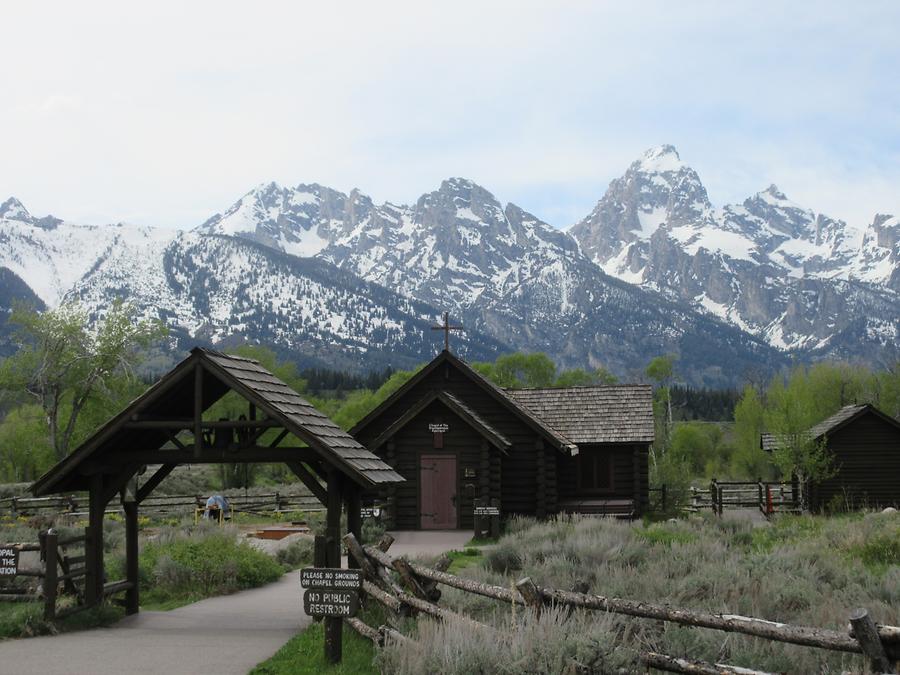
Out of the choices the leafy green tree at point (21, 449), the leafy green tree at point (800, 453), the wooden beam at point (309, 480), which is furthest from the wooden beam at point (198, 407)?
the leafy green tree at point (21, 449)

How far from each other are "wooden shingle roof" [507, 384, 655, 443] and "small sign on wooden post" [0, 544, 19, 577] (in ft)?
72.5

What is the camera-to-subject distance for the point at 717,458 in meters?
90.8

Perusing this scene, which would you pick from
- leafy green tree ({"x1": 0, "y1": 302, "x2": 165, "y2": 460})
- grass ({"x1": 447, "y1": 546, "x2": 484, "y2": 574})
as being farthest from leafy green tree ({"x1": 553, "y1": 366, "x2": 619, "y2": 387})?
grass ({"x1": 447, "y1": 546, "x2": 484, "y2": 574})

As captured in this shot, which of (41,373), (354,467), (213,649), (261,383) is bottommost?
(213,649)

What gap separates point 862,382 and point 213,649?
88.8 meters

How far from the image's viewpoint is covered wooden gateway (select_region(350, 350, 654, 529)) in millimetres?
31422

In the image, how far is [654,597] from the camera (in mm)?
13578

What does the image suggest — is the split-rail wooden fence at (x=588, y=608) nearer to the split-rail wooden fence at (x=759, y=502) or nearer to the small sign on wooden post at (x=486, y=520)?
the small sign on wooden post at (x=486, y=520)

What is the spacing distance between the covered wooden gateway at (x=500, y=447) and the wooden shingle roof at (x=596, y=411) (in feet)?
0.11

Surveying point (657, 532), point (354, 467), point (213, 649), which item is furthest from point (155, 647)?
point (657, 532)

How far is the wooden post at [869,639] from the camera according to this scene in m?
8.14

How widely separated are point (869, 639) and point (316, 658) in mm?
6291

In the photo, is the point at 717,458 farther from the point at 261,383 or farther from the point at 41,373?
the point at 261,383

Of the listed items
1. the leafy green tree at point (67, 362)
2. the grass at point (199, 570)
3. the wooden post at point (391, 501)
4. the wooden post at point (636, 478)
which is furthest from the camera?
the leafy green tree at point (67, 362)
